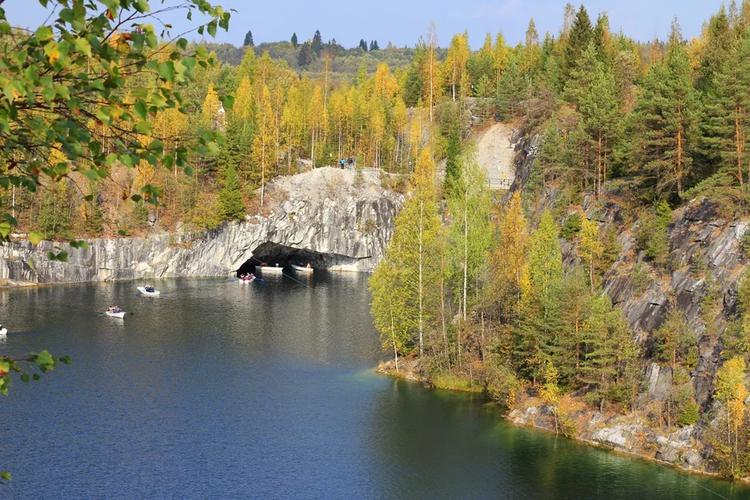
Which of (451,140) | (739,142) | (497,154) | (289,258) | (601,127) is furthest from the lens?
(289,258)

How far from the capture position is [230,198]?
95.6m

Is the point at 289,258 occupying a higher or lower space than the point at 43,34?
lower

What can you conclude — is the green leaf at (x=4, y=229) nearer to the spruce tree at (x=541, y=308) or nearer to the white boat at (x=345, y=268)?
the spruce tree at (x=541, y=308)

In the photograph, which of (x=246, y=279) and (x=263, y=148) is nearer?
(x=246, y=279)

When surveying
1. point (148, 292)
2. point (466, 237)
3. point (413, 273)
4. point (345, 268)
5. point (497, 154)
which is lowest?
point (148, 292)

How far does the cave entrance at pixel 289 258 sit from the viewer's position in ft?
345

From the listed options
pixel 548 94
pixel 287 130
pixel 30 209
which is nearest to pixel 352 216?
pixel 287 130

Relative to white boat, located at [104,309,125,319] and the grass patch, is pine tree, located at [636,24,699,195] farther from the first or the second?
white boat, located at [104,309,125,319]

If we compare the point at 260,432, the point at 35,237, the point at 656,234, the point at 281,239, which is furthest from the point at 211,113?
the point at 35,237

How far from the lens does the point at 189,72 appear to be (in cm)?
598

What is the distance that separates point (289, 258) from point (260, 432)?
71024 millimetres

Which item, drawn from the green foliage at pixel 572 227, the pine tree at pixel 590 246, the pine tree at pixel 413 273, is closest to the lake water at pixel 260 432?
the pine tree at pixel 413 273

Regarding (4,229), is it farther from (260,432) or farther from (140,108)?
(260,432)

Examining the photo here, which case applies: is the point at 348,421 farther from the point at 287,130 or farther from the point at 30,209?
the point at 287,130
